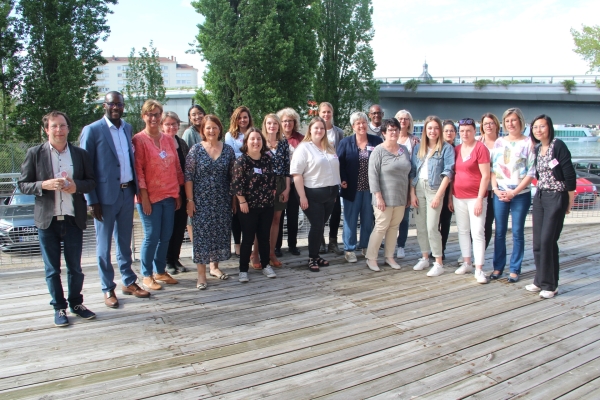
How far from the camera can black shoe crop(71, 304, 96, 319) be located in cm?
367

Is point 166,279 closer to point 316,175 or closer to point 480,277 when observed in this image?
point 316,175

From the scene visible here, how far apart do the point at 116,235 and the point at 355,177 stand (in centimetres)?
273

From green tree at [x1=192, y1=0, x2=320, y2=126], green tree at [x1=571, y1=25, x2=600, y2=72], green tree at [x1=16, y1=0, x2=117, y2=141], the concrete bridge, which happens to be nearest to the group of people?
green tree at [x1=192, y1=0, x2=320, y2=126]

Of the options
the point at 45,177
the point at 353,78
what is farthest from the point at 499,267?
the point at 353,78

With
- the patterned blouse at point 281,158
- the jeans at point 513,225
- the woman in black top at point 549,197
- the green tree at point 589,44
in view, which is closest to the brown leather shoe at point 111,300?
the patterned blouse at point 281,158

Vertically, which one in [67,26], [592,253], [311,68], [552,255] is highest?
[67,26]

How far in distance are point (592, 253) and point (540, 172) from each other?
2.42 m

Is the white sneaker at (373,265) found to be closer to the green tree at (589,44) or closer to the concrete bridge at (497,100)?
the concrete bridge at (497,100)

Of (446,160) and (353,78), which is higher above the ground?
(353,78)

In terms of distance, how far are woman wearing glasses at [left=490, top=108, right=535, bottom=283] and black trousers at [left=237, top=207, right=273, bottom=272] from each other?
2.40m

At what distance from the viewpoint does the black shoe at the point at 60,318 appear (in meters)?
3.54

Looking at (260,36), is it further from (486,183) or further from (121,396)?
(121,396)

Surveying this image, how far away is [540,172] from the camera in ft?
13.6

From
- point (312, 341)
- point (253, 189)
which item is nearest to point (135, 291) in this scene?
point (253, 189)
